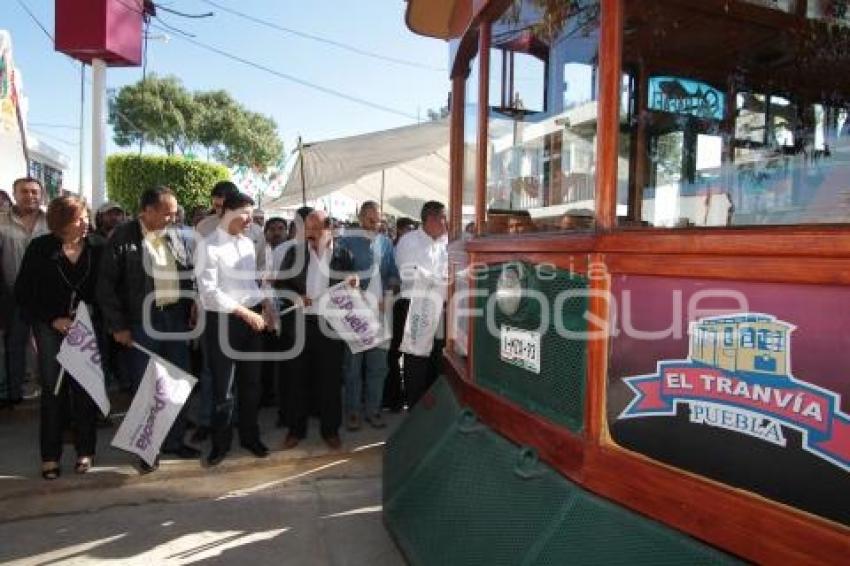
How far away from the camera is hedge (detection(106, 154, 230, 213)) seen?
2150 cm

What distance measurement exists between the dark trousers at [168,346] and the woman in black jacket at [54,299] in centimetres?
37

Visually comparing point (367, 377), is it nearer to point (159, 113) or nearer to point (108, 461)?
point (108, 461)

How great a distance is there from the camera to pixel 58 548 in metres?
3.38

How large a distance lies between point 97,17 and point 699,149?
8832mm

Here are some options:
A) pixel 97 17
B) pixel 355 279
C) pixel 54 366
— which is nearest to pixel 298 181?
pixel 97 17

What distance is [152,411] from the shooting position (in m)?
4.22

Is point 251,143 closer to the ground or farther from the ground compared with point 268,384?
farther from the ground

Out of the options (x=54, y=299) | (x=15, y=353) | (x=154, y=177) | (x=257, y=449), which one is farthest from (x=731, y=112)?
(x=154, y=177)

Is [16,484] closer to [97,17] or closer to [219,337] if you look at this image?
[219,337]

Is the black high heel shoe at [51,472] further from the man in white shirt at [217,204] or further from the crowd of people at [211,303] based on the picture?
the man in white shirt at [217,204]

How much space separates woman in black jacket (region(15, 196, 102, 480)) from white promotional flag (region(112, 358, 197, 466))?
1.02ft

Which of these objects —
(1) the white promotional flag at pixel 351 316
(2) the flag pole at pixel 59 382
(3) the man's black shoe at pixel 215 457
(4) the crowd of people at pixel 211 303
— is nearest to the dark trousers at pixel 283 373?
(4) the crowd of people at pixel 211 303

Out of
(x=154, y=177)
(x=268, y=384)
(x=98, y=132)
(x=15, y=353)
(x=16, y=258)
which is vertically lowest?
(x=268, y=384)

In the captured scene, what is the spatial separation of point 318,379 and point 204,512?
1315 millimetres
